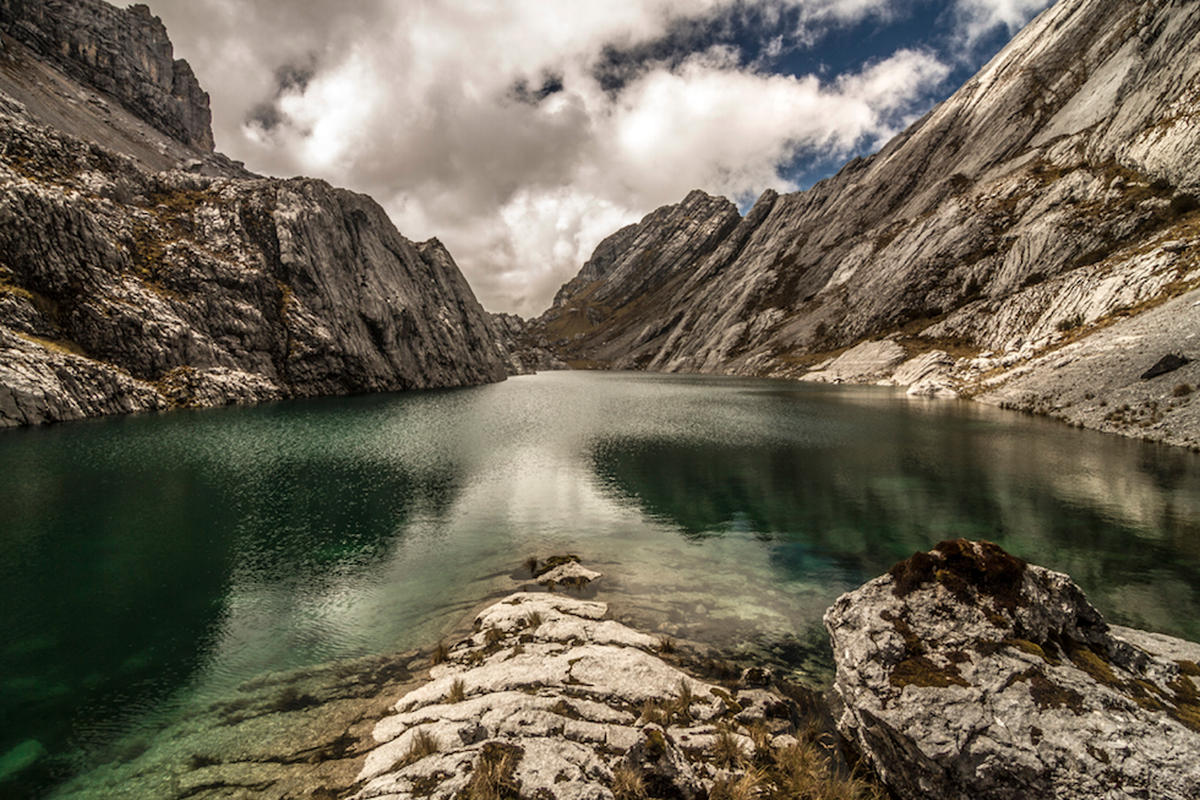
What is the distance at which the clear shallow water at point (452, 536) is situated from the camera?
14242 mm

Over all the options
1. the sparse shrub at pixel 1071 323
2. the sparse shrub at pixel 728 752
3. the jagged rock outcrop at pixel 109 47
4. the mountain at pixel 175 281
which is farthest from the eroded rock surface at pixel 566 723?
the jagged rock outcrop at pixel 109 47

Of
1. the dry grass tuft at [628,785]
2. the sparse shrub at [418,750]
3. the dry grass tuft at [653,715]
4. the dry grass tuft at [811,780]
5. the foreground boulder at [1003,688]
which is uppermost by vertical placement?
the foreground boulder at [1003,688]

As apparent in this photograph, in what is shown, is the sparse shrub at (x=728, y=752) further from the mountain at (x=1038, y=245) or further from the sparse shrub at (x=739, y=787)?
the mountain at (x=1038, y=245)

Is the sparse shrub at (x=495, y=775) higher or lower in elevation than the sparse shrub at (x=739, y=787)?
higher

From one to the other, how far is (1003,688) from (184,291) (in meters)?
105

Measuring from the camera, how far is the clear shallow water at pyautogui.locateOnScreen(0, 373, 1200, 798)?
14242 mm

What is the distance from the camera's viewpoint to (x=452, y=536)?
79.2 ft

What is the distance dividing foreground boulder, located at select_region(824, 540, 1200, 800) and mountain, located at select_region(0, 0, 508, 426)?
248 feet

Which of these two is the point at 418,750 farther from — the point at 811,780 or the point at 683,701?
the point at 811,780

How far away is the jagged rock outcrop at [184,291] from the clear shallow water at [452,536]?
2187cm

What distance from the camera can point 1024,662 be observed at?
8.59 meters

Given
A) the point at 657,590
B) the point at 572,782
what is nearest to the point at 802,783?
the point at 572,782

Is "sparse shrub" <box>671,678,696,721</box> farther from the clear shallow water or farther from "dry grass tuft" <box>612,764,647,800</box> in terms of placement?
the clear shallow water

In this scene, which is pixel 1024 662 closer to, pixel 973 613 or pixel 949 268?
pixel 973 613
